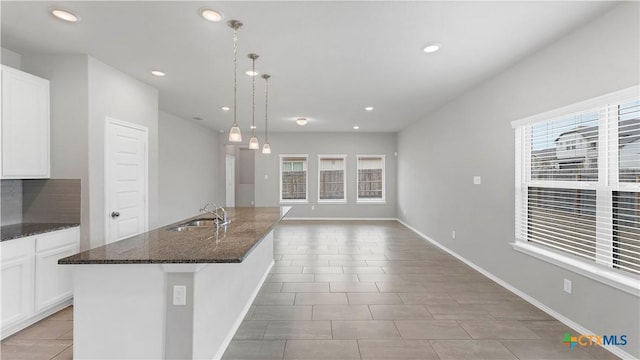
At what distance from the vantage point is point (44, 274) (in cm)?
258

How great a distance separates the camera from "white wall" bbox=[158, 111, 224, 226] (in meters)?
5.62

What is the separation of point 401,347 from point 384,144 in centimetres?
678

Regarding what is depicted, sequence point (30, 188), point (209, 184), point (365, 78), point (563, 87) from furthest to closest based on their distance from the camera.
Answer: point (209, 184), point (365, 78), point (30, 188), point (563, 87)

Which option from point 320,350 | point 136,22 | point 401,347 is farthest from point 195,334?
point 136,22

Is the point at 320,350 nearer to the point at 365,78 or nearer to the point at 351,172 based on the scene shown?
the point at 365,78

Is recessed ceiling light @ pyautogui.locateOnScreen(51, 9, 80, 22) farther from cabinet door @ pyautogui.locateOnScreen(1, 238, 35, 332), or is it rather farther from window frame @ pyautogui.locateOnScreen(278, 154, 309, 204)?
window frame @ pyautogui.locateOnScreen(278, 154, 309, 204)

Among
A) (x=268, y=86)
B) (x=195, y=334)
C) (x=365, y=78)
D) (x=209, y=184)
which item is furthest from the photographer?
(x=209, y=184)

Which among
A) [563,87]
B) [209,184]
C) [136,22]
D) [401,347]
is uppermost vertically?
[136,22]

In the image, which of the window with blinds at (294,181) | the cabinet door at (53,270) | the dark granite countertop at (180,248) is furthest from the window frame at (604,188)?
the window with blinds at (294,181)

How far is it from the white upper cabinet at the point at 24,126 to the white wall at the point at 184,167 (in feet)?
8.31

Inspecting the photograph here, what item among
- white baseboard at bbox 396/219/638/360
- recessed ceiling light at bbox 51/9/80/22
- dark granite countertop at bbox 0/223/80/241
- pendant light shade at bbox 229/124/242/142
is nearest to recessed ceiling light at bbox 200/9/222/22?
pendant light shade at bbox 229/124/242/142

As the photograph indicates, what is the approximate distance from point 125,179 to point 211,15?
2.48m

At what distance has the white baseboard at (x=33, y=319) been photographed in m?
2.33

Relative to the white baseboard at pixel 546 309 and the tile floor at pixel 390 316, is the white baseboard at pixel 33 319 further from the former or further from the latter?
the white baseboard at pixel 546 309
